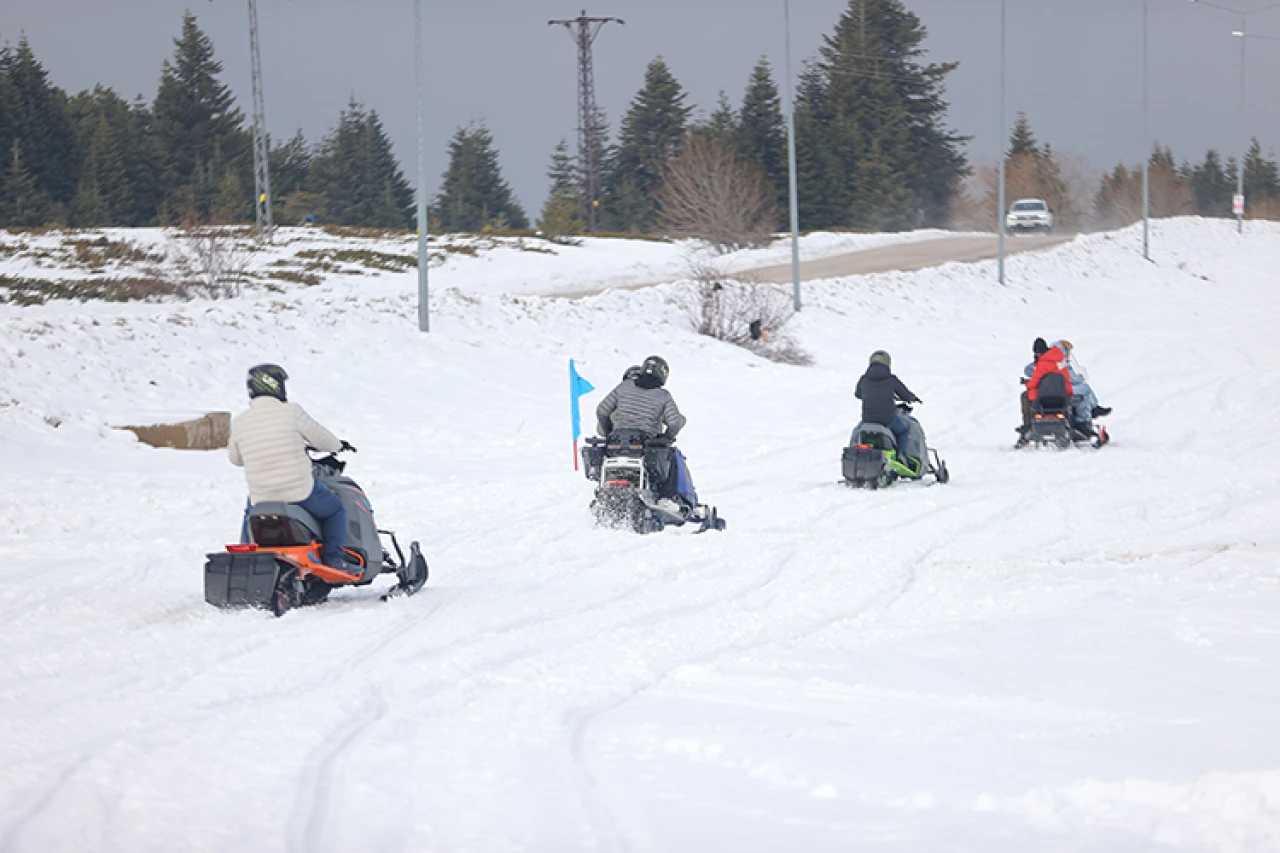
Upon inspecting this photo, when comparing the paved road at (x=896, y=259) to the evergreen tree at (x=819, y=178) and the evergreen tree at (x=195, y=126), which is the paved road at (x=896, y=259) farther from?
the evergreen tree at (x=195, y=126)

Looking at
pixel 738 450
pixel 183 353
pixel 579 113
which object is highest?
pixel 579 113

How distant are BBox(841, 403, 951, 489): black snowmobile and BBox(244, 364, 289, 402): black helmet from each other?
7.51 meters

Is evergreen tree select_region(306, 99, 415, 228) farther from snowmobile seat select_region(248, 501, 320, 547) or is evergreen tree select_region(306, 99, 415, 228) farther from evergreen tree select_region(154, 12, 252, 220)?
snowmobile seat select_region(248, 501, 320, 547)

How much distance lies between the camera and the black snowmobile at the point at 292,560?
848cm

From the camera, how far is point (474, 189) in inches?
3413

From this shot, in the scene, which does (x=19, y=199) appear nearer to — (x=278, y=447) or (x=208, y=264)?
(x=208, y=264)

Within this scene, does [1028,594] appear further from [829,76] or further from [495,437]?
[829,76]

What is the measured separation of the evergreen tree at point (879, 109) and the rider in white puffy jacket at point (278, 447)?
66.5 meters

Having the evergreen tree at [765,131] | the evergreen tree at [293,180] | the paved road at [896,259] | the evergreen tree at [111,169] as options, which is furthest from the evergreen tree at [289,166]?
the paved road at [896,259]

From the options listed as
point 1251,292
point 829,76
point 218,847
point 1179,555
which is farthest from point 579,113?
point 218,847

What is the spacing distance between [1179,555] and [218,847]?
312 inches

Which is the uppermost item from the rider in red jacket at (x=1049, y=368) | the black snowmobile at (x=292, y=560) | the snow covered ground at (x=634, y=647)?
the rider in red jacket at (x=1049, y=368)

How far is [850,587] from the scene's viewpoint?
30.6ft

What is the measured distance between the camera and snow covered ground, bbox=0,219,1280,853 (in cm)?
480
